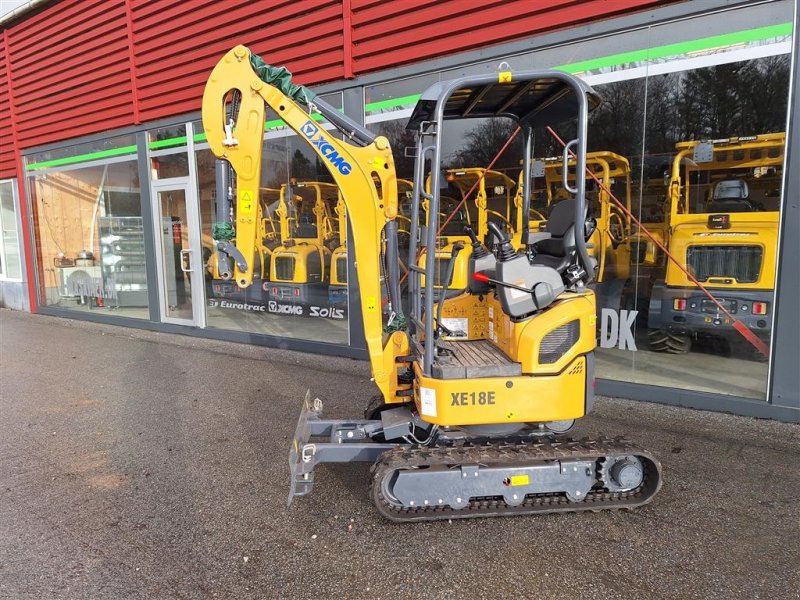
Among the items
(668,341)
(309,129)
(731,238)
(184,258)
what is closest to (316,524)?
(309,129)

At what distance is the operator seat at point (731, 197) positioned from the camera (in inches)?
210

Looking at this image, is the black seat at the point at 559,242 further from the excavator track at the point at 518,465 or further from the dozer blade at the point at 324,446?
the dozer blade at the point at 324,446

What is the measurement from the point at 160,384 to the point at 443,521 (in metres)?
4.35

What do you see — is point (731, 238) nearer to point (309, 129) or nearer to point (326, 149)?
point (326, 149)

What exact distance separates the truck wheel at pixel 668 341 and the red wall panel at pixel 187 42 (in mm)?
3307

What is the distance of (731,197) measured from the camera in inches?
219

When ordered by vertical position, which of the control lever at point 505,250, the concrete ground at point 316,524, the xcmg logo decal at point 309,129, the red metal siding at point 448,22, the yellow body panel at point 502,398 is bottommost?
the concrete ground at point 316,524

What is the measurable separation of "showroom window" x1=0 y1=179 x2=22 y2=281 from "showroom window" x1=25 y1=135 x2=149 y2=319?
Answer: 4.08 feet

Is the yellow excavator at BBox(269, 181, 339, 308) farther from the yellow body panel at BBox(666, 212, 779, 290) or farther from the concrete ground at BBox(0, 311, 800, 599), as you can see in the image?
the yellow body panel at BBox(666, 212, 779, 290)

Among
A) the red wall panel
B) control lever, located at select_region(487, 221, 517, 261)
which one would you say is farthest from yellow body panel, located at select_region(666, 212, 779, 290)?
control lever, located at select_region(487, 221, 517, 261)

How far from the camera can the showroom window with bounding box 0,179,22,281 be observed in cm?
1294

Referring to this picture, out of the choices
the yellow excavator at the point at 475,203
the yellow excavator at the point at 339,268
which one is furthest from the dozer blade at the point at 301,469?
the yellow excavator at the point at 339,268

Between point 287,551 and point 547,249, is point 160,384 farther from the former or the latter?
point 547,249

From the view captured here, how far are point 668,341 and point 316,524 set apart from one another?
172 inches
